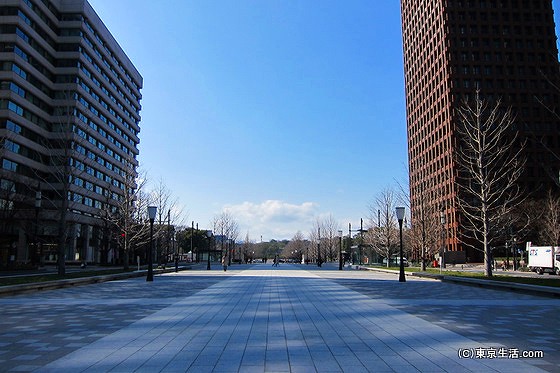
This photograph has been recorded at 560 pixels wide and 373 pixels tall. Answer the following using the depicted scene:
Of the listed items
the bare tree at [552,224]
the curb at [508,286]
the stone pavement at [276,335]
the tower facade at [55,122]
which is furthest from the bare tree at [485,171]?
the tower facade at [55,122]

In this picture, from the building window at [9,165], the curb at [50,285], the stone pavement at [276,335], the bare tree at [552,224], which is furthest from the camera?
the building window at [9,165]

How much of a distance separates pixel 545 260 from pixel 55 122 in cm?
6444

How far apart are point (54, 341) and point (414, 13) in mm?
119481

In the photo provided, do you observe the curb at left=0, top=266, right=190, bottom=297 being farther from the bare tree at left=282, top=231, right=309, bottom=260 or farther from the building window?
the bare tree at left=282, top=231, right=309, bottom=260

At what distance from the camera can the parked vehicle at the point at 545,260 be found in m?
37.2

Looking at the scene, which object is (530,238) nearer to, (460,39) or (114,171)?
(460,39)

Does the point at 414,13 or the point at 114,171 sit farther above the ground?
the point at 414,13

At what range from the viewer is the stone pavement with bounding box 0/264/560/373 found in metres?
6.59

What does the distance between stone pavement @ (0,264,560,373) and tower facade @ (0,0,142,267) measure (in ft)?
113

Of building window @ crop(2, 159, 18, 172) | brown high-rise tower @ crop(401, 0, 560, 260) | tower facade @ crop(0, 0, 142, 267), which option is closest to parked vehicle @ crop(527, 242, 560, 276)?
tower facade @ crop(0, 0, 142, 267)

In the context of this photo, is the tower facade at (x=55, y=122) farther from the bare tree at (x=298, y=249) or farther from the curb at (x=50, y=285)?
the bare tree at (x=298, y=249)

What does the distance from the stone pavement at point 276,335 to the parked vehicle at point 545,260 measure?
26345 mm

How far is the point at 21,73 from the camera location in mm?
57875

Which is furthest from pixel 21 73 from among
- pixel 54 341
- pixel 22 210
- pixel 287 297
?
pixel 54 341
